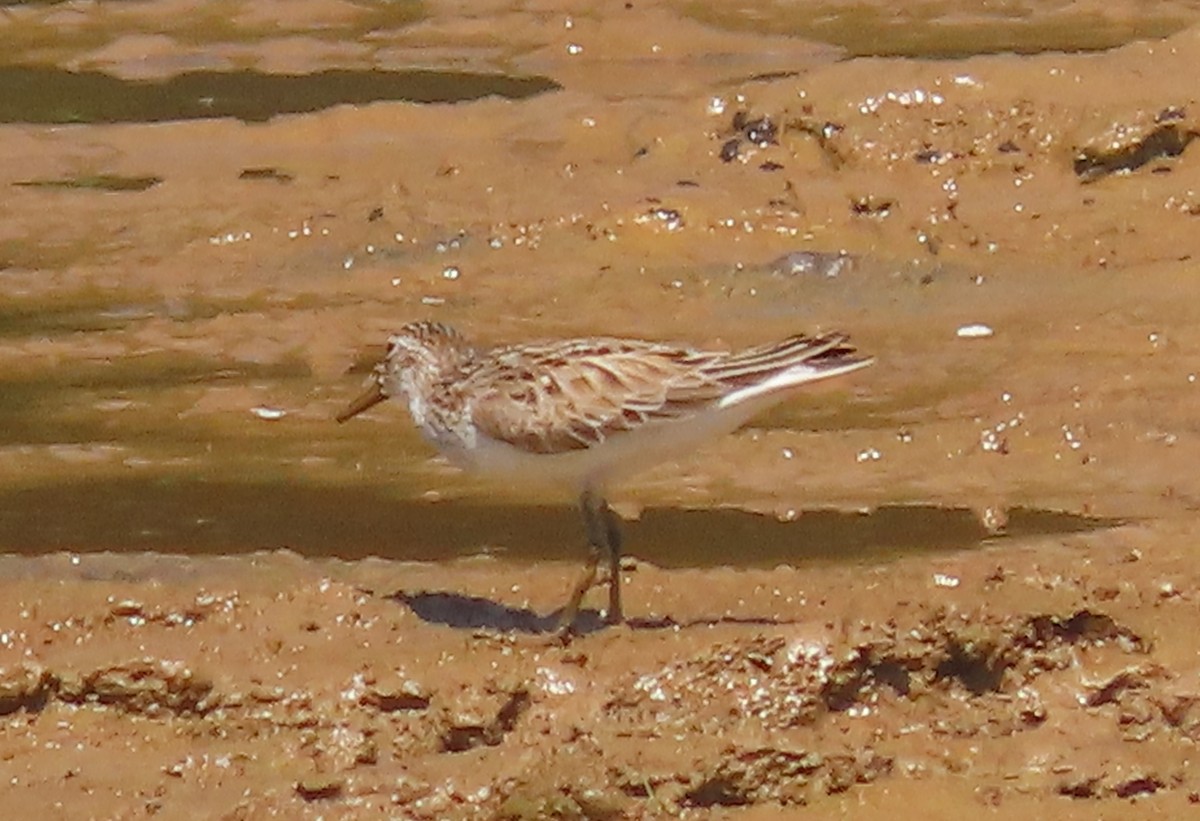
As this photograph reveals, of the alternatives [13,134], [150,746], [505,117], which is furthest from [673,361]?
[13,134]

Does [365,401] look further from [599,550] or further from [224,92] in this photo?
[224,92]

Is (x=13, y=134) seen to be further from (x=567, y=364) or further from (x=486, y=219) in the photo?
(x=567, y=364)

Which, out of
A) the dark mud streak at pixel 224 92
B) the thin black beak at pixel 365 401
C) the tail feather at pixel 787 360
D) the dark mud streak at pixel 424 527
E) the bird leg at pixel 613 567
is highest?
A: the tail feather at pixel 787 360

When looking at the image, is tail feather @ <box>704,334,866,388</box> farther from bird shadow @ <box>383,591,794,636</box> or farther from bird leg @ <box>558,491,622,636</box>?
bird shadow @ <box>383,591,794,636</box>

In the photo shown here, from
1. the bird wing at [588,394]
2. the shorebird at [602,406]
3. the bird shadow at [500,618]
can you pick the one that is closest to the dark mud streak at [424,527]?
the bird shadow at [500,618]

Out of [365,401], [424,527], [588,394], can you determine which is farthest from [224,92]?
[588,394]

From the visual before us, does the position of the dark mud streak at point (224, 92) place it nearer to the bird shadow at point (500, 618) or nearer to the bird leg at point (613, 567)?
the bird shadow at point (500, 618)
